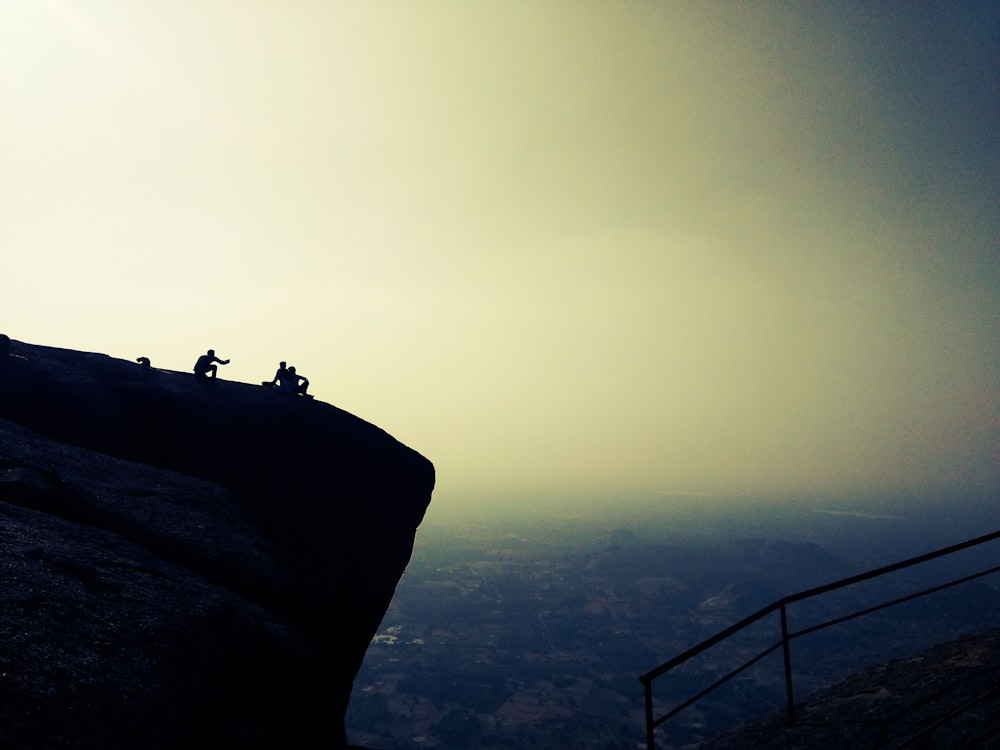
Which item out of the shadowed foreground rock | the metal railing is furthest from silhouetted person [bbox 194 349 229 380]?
the metal railing

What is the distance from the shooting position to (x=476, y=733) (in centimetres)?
8525

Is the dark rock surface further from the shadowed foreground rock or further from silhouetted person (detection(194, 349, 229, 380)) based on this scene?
silhouetted person (detection(194, 349, 229, 380))

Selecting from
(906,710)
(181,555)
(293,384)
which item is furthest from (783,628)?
(293,384)

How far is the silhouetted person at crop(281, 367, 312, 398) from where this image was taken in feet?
63.7

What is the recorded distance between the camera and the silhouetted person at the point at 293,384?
63.7ft

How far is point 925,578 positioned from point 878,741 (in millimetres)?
249837

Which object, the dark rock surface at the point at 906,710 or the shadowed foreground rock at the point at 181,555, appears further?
the shadowed foreground rock at the point at 181,555

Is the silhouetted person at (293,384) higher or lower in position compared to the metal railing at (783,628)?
higher

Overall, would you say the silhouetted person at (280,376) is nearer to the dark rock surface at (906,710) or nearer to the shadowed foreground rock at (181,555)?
the shadowed foreground rock at (181,555)

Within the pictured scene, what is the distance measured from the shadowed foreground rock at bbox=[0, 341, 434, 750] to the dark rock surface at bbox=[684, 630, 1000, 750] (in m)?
6.42

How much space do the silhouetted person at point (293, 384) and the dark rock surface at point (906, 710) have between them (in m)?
15.9

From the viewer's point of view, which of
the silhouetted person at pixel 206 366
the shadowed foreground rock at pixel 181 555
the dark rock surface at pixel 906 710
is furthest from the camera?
the silhouetted person at pixel 206 366

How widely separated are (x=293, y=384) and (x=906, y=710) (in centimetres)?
1810

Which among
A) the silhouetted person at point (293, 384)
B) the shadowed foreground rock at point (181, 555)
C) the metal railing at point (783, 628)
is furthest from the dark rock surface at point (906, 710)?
the silhouetted person at point (293, 384)
